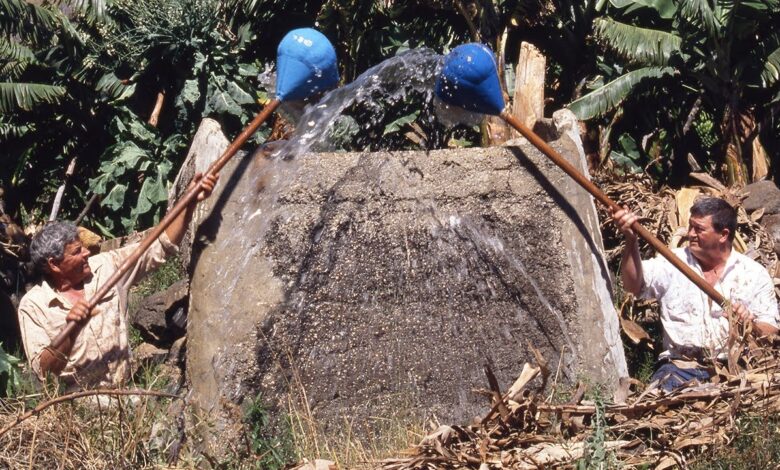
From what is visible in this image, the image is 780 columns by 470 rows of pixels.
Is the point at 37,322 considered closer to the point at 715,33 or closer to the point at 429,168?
the point at 429,168

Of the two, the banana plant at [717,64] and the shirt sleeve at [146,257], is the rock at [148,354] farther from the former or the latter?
the banana plant at [717,64]

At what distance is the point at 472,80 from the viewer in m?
5.49

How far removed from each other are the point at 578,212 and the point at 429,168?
76cm

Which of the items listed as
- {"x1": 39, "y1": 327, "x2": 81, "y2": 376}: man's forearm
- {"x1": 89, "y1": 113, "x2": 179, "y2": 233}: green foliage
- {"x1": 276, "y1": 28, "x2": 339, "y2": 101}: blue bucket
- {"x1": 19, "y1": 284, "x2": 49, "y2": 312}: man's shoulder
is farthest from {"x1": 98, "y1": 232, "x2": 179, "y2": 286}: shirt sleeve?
{"x1": 89, "y1": 113, "x2": 179, "y2": 233}: green foliage

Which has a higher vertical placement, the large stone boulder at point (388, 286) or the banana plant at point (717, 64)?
the banana plant at point (717, 64)

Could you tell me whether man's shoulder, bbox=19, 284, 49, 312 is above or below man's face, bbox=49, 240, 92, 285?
below

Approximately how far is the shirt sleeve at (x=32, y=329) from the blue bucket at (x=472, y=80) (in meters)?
2.22

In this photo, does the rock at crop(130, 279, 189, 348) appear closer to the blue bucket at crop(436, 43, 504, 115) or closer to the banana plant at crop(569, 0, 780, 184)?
the blue bucket at crop(436, 43, 504, 115)

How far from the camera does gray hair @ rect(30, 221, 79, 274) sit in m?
5.46

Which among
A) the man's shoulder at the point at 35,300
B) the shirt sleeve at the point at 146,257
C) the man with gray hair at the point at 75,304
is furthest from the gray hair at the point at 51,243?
the shirt sleeve at the point at 146,257

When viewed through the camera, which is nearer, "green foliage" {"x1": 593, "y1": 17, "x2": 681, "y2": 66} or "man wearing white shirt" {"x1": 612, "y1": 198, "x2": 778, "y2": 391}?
"man wearing white shirt" {"x1": 612, "y1": 198, "x2": 778, "y2": 391}

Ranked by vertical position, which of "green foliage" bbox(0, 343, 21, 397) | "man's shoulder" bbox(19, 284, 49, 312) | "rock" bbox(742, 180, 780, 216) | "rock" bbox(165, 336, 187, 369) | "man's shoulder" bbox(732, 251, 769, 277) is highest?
"man's shoulder" bbox(732, 251, 769, 277)

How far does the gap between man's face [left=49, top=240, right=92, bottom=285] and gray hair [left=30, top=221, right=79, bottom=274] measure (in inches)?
0.9

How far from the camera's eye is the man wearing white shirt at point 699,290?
5.66m
